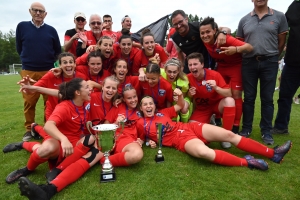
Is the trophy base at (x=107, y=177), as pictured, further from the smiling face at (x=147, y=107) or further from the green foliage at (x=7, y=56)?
the green foliage at (x=7, y=56)

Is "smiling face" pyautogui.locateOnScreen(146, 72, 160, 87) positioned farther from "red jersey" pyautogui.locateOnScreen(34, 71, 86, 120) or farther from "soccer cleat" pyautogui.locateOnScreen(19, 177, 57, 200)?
"soccer cleat" pyautogui.locateOnScreen(19, 177, 57, 200)

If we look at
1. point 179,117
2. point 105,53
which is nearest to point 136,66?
point 105,53

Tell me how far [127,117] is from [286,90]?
10.3 ft

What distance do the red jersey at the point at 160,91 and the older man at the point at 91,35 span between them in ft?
5.28

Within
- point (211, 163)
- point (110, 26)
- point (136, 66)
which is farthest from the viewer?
point (110, 26)

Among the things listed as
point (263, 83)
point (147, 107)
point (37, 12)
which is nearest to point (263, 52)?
point (263, 83)

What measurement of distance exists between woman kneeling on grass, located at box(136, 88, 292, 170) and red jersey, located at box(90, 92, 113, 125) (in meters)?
0.57

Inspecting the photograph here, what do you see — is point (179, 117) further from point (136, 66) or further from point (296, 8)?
point (296, 8)

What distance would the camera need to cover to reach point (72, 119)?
3.26m

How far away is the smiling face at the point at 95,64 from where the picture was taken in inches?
162

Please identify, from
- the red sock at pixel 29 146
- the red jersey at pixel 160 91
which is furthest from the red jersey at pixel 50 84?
the red jersey at pixel 160 91

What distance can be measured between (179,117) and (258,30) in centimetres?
203

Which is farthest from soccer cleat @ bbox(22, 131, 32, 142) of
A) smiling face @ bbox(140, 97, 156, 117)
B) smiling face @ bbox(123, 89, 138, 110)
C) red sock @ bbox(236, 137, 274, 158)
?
red sock @ bbox(236, 137, 274, 158)

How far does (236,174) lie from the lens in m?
2.89
